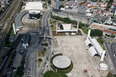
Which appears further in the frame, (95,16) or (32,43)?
(95,16)

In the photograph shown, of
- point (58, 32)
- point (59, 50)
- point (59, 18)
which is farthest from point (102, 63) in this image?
point (59, 18)

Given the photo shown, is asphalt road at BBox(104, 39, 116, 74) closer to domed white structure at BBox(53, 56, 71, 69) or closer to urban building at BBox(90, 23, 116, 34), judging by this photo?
urban building at BBox(90, 23, 116, 34)

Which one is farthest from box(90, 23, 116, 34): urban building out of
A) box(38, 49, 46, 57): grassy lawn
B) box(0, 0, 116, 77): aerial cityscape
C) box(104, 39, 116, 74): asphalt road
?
box(38, 49, 46, 57): grassy lawn

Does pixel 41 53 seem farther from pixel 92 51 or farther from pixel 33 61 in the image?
pixel 92 51

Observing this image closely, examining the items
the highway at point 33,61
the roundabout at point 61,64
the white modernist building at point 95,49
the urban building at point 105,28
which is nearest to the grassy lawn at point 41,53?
the highway at point 33,61

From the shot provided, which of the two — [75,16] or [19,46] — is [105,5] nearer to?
[75,16]

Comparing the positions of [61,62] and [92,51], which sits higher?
[61,62]

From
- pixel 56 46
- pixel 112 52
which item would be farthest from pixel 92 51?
pixel 56 46

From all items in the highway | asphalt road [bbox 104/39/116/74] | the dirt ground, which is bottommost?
asphalt road [bbox 104/39/116/74]
